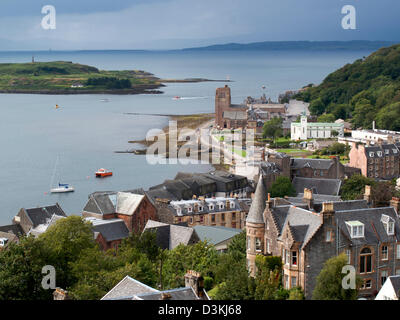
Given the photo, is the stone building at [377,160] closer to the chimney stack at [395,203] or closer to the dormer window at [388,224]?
the chimney stack at [395,203]

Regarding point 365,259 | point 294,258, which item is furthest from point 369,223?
point 294,258

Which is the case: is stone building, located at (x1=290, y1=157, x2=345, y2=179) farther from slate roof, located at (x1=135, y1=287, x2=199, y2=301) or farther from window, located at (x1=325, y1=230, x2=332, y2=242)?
slate roof, located at (x1=135, y1=287, x2=199, y2=301)

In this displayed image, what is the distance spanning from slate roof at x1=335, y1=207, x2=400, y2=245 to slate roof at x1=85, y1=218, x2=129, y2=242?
1603 centimetres

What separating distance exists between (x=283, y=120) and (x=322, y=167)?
57149 millimetres

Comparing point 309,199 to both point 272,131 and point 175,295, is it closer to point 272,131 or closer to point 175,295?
point 175,295

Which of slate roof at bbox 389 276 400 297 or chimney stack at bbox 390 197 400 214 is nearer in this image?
slate roof at bbox 389 276 400 297

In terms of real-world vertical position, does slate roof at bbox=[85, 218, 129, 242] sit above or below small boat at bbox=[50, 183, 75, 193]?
above

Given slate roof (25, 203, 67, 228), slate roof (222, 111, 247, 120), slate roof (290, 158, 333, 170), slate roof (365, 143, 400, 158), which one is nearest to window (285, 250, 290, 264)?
slate roof (25, 203, 67, 228)

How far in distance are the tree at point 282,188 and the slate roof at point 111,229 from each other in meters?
16.8

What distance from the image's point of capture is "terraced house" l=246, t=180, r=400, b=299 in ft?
88.6

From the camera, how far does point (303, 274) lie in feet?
88.1

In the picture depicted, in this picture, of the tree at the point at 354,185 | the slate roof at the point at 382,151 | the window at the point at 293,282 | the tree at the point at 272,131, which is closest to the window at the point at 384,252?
the window at the point at 293,282

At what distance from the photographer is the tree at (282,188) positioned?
183 feet
